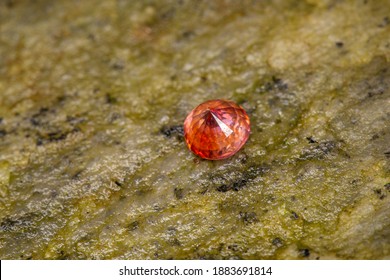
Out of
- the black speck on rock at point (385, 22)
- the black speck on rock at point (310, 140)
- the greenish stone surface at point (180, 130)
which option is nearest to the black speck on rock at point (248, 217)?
the greenish stone surface at point (180, 130)

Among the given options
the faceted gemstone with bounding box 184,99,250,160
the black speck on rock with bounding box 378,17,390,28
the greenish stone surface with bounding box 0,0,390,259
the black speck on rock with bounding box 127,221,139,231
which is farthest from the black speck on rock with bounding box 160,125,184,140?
the black speck on rock with bounding box 378,17,390,28

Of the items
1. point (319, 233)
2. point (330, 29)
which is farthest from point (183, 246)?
point (330, 29)

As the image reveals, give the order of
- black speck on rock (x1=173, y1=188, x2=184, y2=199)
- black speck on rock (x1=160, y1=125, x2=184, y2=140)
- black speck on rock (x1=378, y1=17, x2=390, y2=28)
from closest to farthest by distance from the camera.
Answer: black speck on rock (x1=173, y1=188, x2=184, y2=199), black speck on rock (x1=160, y1=125, x2=184, y2=140), black speck on rock (x1=378, y1=17, x2=390, y2=28)

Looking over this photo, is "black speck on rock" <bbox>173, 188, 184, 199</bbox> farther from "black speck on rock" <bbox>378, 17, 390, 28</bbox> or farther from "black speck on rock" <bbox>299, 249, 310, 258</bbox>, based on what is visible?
"black speck on rock" <bbox>378, 17, 390, 28</bbox>

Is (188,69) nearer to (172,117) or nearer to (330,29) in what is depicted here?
(172,117)

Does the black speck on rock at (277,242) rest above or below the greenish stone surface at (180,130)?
below

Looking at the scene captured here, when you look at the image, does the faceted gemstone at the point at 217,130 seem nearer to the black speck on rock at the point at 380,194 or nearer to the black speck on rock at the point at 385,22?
the black speck on rock at the point at 380,194

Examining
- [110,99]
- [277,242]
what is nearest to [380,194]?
[277,242]
